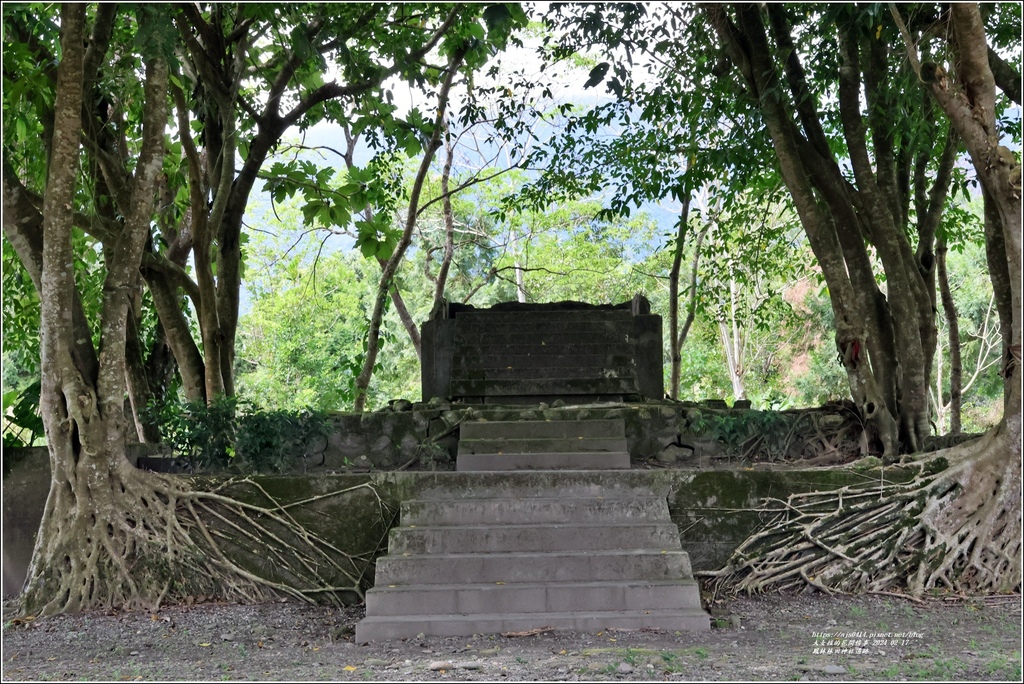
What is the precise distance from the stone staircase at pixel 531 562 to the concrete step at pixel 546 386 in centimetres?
238

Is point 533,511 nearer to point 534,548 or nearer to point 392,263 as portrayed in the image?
point 534,548

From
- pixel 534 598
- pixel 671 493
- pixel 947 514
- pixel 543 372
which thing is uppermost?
pixel 543 372

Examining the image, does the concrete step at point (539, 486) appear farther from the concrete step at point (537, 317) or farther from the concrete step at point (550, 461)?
the concrete step at point (537, 317)

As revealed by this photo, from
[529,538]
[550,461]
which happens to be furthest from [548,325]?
[529,538]

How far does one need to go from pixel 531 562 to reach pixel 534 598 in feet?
0.91

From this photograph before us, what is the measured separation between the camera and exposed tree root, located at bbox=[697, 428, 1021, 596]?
5.85 metres

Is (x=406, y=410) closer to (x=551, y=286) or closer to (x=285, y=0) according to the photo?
(x=285, y=0)

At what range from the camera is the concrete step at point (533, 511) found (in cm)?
600

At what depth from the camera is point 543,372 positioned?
873 cm

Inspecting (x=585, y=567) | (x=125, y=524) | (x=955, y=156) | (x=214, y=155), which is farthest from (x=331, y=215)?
(x=955, y=156)

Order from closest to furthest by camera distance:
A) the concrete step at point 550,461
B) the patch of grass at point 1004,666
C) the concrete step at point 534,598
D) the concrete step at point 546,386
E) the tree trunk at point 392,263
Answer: the patch of grass at point 1004,666, the concrete step at point 534,598, the concrete step at point 550,461, the concrete step at point 546,386, the tree trunk at point 392,263

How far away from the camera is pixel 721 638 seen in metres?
4.95

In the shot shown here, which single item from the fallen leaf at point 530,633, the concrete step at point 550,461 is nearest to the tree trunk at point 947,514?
the concrete step at point 550,461

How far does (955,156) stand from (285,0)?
6.57m
